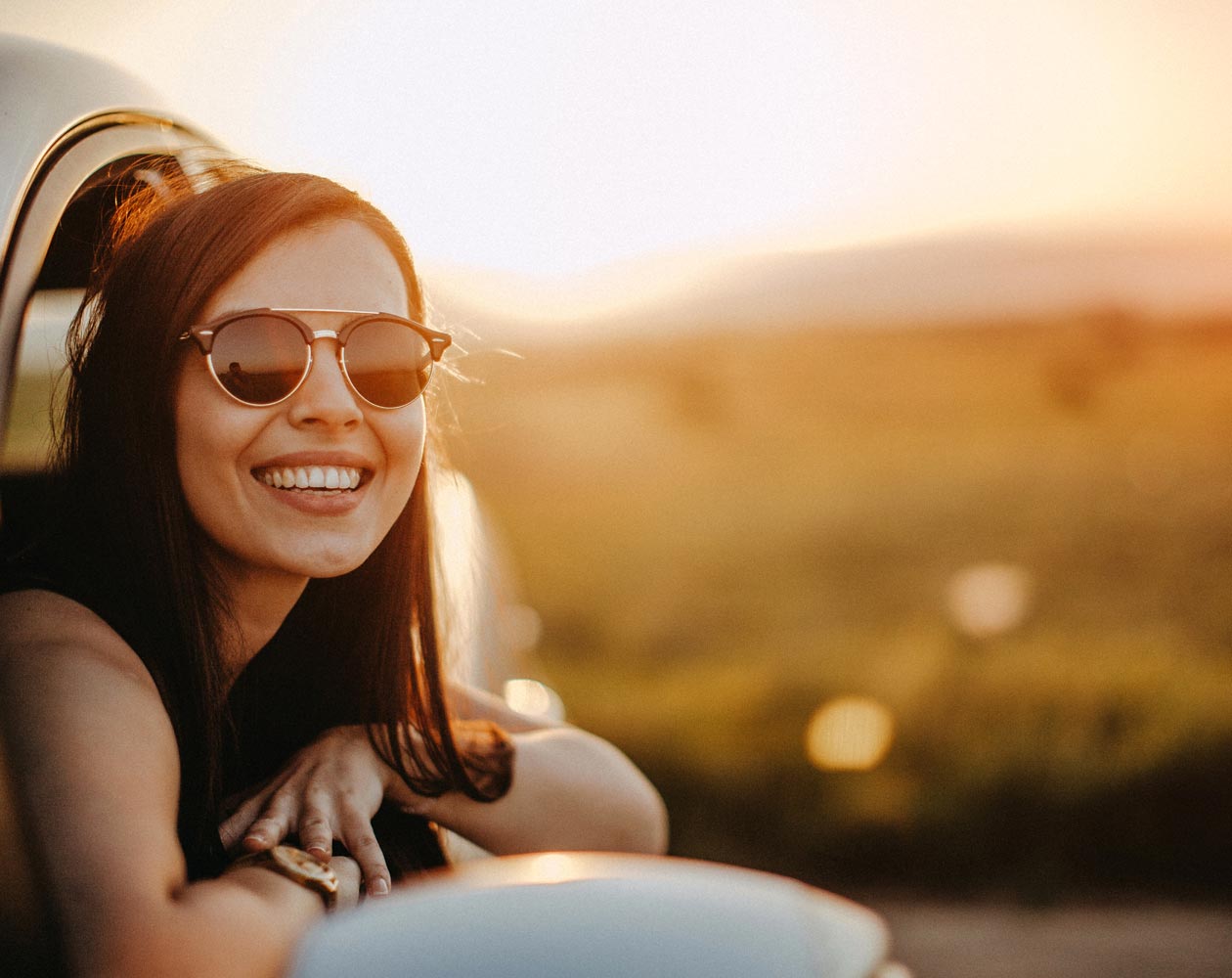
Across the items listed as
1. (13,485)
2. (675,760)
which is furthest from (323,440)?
(675,760)

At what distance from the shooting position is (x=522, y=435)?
10.9 m

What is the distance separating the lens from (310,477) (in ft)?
4.69

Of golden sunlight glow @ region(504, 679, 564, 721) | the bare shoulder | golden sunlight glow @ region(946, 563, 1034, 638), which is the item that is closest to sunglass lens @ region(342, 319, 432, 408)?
the bare shoulder

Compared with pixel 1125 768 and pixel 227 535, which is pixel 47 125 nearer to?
pixel 227 535

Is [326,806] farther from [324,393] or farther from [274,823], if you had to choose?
[324,393]

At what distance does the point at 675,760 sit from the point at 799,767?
21.3 inches

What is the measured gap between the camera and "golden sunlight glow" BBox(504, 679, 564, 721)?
8.37 ft

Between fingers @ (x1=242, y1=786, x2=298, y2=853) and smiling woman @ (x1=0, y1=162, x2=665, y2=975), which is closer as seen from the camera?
smiling woman @ (x1=0, y1=162, x2=665, y2=975)

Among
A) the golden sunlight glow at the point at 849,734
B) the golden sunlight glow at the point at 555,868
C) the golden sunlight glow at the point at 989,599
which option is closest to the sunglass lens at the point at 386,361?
the golden sunlight glow at the point at 555,868

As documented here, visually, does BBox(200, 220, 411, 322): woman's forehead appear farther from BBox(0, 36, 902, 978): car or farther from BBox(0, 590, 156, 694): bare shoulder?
BBox(0, 590, 156, 694): bare shoulder

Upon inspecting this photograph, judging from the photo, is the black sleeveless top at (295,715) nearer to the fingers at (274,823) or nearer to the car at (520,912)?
the fingers at (274,823)

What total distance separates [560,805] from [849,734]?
426cm

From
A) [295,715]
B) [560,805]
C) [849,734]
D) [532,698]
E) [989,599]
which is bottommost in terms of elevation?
[849,734]

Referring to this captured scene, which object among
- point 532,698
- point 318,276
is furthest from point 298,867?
point 532,698
